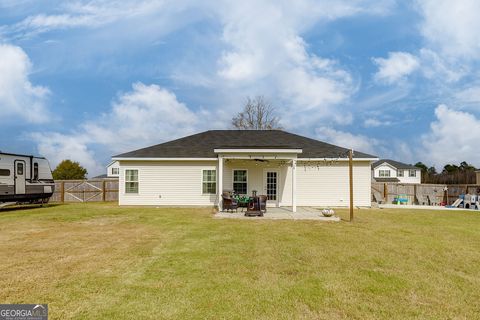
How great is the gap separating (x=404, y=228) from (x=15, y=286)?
11580 millimetres

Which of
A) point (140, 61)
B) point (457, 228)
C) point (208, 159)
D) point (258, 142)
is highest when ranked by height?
point (140, 61)

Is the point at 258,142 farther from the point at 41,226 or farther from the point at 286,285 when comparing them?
the point at 286,285

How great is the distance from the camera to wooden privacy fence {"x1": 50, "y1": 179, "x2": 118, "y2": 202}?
74.9ft

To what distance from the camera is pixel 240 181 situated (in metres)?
17.7

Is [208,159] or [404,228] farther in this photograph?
[208,159]

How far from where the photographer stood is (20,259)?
→ 256 inches

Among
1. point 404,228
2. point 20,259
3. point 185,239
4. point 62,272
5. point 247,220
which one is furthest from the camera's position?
point 247,220

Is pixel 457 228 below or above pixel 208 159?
below

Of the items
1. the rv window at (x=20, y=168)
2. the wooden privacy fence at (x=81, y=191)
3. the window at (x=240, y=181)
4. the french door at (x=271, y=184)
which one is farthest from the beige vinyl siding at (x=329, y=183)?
the rv window at (x=20, y=168)

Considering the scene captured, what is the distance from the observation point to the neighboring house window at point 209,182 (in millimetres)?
17906

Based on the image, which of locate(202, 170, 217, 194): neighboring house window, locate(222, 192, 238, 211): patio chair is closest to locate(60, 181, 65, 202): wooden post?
locate(202, 170, 217, 194): neighboring house window

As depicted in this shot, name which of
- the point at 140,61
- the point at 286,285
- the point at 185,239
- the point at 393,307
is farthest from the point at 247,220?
the point at 140,61

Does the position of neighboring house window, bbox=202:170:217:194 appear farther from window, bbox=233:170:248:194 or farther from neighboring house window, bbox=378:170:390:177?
neighboring house window, bbox=378:170:390:177

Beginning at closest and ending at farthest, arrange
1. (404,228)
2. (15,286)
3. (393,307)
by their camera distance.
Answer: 1. (393,307)
2. (15,286)
3. (404,228)
